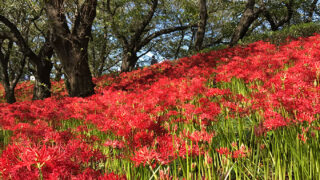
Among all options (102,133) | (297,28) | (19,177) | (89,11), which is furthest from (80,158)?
(297,28)

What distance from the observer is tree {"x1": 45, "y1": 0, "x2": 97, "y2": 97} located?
7.79 m

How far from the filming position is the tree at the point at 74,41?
25.6ft

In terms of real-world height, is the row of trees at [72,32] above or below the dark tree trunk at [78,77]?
above

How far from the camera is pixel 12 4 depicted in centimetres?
1220

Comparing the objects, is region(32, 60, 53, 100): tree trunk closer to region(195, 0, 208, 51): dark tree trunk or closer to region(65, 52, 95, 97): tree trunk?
region(65, 52, 95, 97): tree trunk

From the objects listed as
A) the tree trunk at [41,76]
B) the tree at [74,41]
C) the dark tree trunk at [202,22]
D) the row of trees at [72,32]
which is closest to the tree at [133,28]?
the row of trees at [72,32]

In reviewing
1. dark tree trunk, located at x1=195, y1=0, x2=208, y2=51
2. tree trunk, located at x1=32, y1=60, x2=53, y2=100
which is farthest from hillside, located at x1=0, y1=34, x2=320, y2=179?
dark tree trunk, located at x1=195, y1=0, x2=208, y2=51

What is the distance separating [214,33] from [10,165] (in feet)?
106

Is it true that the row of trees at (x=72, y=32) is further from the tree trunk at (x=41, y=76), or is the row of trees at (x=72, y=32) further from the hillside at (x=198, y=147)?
the hillside at (x=198, y=147)

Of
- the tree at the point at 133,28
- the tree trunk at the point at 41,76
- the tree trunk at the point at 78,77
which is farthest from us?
the tree at the point at 133,28

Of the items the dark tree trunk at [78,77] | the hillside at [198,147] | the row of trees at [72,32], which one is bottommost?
the hillside at [198,147]

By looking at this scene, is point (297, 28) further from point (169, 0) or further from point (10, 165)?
point (10, 165)

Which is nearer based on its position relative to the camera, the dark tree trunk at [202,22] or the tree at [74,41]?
the tree at [74,41]

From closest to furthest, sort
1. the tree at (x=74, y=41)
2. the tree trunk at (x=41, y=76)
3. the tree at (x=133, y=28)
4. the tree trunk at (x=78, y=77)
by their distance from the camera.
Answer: the tree at (x=74, y=41) → the tree trunk at (x=78, y=77) → the tree trunk at (x=41, y=76) → the tree at (x=133, y=28)
